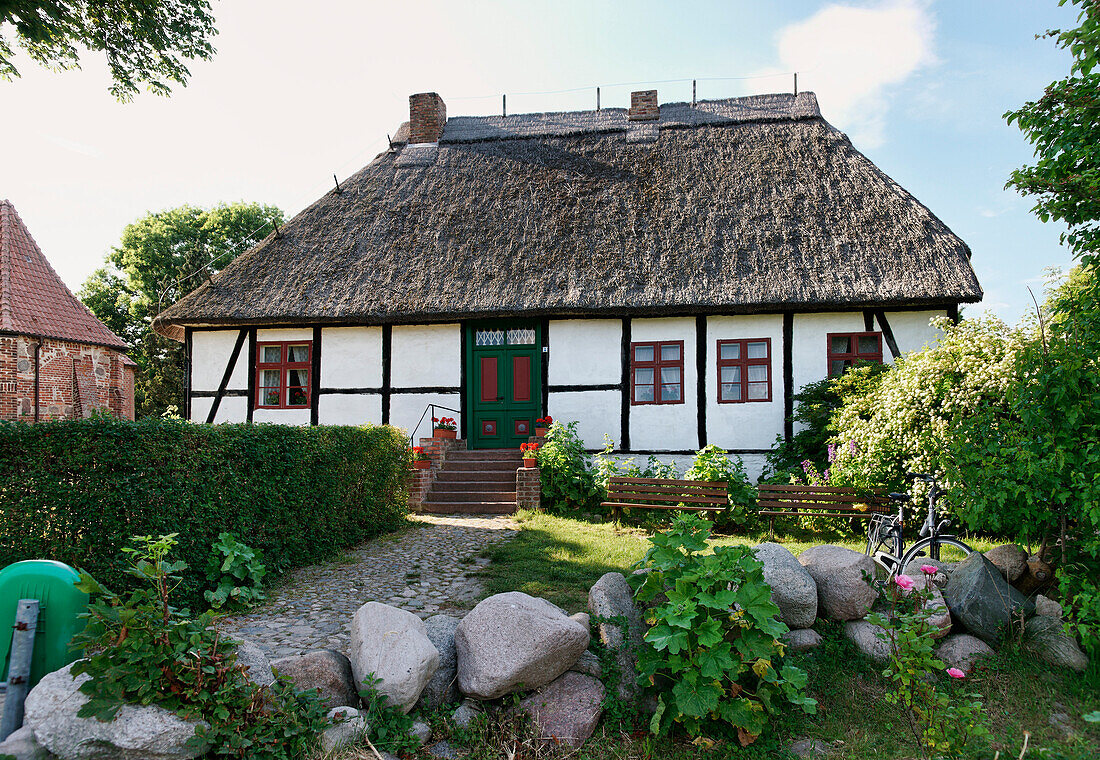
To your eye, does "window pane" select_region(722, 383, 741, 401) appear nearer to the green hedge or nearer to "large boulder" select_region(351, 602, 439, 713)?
the green hedge

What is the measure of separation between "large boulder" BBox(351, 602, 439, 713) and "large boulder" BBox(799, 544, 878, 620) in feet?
8.47

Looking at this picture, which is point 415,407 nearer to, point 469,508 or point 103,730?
point 469,508

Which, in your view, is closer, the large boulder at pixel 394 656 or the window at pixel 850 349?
the large boulder at pixel 394 656

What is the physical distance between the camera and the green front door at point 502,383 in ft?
37.9

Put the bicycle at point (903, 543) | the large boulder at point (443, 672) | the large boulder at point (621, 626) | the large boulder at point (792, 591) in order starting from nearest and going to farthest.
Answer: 1. the large boulder at point (443, 672)
2. the large boulder at point (621, 626)
3. the large boulder at point (792, 591)
4. the bicycle at point (903, 543)

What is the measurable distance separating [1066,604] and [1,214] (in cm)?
2145

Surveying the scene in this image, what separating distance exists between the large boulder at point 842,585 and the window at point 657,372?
21.9 ft

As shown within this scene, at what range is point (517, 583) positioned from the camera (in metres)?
5.77

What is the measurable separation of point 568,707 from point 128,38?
9.16 meters

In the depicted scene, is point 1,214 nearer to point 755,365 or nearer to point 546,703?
point 755,365

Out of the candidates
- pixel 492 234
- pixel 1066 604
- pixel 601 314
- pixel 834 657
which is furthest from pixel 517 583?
pixel 492 234

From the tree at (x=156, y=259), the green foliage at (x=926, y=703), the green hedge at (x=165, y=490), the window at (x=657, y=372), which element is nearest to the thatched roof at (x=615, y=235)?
the window at (x=657, y=372)

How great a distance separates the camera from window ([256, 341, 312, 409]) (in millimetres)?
12039

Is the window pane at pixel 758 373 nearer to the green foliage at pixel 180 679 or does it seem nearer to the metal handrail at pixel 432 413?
the metal handrail at pixel 432 413
